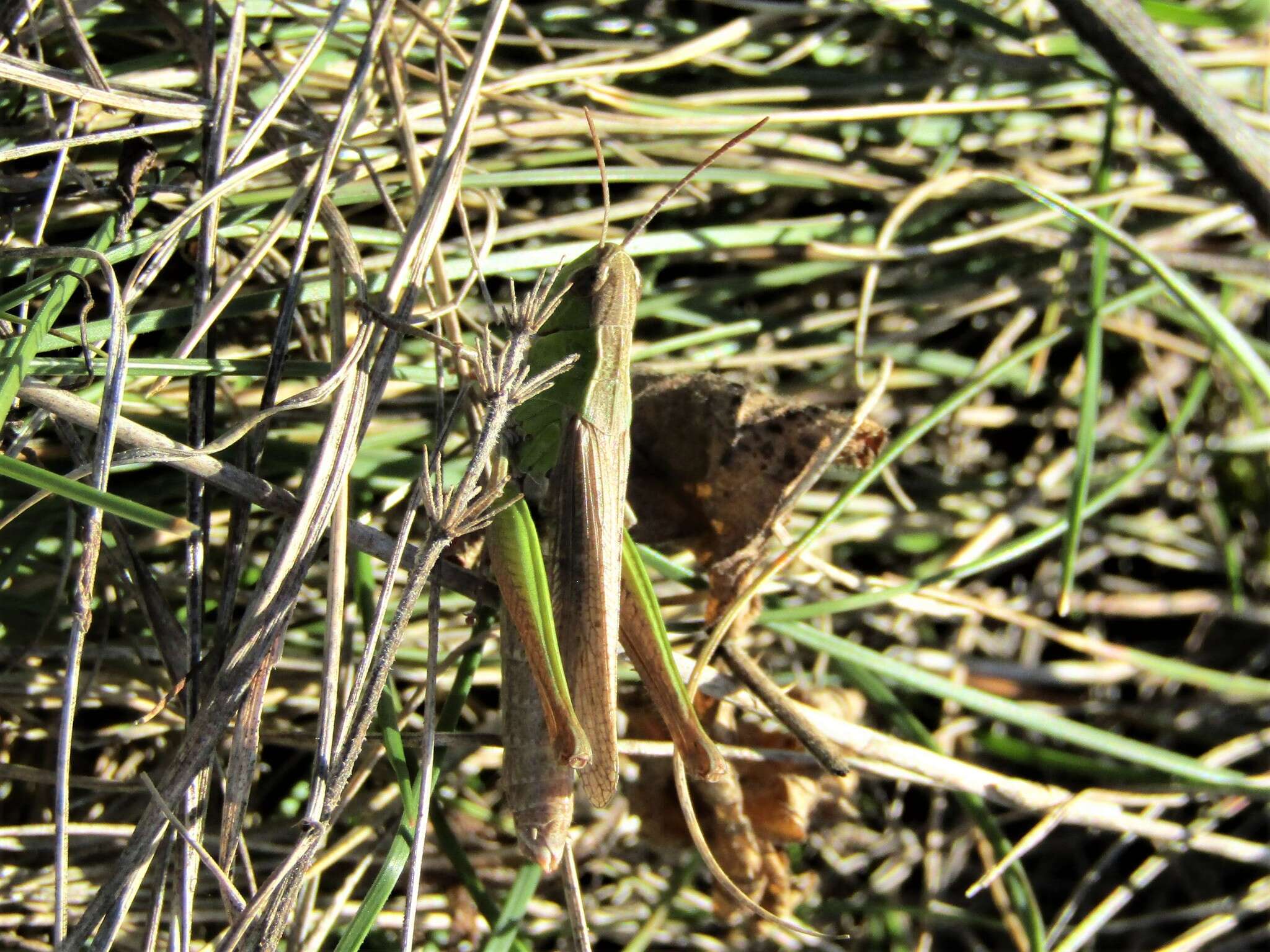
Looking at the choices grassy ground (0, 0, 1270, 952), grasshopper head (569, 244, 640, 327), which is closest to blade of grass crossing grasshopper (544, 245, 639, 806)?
grasshopper head (569, 244, 640, 327)

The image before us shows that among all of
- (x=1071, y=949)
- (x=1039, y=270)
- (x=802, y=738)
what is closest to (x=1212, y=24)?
(x=1039, y=270)

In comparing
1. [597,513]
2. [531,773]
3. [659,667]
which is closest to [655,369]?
[597,513]

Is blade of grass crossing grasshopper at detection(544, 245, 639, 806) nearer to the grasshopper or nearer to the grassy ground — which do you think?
the grasshopper

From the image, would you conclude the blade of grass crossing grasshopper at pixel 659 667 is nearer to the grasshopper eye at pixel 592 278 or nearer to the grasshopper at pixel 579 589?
the grasshopper at pixel 579 589

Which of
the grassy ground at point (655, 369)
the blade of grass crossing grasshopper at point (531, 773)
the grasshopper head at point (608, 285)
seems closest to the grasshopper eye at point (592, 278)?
the grasshopper head at point (608, 285)

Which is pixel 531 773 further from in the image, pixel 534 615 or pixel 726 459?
pixel 726 459

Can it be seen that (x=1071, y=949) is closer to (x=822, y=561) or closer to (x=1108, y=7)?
(x=822, y=561)
